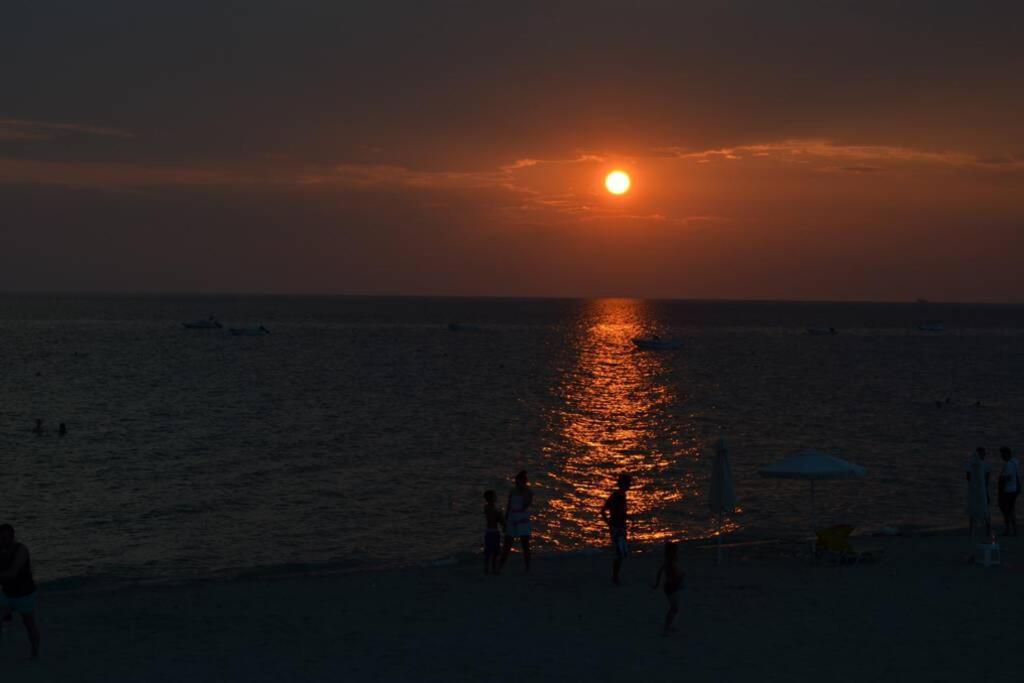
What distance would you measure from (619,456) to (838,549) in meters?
21.3

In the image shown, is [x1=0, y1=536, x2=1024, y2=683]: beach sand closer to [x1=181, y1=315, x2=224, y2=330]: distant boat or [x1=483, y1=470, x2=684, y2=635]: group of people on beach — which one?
[x1=483, y1=470, x2=684, y2=635]: group of people on beach

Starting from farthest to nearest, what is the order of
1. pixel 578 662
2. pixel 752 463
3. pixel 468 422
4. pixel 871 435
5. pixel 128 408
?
pixel 128 408, pixel 468 422, pixel 871 435, pixel 752 463, pixel 578 662

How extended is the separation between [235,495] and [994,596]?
70.6 feet

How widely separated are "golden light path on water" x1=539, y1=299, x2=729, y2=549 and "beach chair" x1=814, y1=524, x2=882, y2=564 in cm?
509

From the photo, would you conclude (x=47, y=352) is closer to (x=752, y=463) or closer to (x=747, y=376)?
(x=747, y=376)

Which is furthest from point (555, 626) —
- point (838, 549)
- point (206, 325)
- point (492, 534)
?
point (206, 325)

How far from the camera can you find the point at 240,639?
13.9 metres

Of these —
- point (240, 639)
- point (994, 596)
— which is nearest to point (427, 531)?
point (240, 639)

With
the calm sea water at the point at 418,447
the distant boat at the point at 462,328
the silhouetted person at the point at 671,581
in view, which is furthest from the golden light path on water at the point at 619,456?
the distant boat at the point at 462,328

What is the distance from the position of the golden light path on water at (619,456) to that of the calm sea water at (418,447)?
0.14m

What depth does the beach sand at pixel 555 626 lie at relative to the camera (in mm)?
12445

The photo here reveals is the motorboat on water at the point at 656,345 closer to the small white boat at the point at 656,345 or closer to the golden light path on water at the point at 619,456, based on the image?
the small white boat at the point at 656,345

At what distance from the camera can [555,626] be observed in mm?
14375

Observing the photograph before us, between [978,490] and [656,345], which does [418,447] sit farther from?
[656,345]
